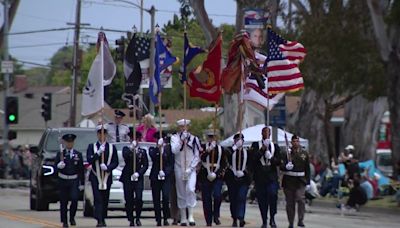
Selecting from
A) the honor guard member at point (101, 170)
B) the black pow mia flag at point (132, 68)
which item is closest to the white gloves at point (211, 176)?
the honor guard member at point (101, 170)

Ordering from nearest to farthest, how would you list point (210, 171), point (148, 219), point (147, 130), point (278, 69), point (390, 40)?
point (210, 171) < point (278, 69) < point (148, 219) < point (147, 130) < point (390, 40)

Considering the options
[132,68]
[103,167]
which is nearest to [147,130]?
[132,68]

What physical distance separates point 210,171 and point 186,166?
54 cm

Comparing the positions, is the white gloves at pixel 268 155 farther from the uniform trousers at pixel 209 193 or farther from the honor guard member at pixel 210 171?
the uniform trousers at pixel 209 193

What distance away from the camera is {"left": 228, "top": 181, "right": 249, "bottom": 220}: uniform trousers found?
2117cm

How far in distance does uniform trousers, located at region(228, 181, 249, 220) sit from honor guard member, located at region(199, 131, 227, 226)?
318 mm

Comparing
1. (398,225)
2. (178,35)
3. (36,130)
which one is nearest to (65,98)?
(36,130)

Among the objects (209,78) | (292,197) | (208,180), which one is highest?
(209,78)

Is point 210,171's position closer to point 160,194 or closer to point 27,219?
point 160,194

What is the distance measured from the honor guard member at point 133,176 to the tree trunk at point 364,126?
101ft

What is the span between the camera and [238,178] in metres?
21.2

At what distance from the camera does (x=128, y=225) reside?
21.6 m

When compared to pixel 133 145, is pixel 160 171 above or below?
below

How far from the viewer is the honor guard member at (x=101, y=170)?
20.2 m
